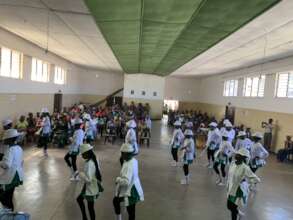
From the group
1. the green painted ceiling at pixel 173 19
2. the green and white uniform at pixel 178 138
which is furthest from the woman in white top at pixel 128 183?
the green and white uniform at pixel 178 138

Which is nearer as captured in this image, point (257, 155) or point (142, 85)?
point (257, 155)

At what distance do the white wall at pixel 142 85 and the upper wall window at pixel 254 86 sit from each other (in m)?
9.08

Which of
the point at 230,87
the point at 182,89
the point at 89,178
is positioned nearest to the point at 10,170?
the point at 89,178

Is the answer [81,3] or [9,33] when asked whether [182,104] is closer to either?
[9,33]

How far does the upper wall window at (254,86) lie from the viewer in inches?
561

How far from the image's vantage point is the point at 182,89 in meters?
27.0

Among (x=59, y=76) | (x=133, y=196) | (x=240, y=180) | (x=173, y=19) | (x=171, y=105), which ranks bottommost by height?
(x=133, y=196)

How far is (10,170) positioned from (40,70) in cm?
1174

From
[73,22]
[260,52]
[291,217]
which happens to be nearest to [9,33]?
[73,22]

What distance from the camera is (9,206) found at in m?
4.15

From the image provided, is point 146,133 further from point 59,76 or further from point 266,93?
point 59,76

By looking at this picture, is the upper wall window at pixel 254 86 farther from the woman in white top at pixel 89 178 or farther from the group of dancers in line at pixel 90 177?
the woman in white top at pixel 89 178

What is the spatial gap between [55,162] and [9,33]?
5552 mm

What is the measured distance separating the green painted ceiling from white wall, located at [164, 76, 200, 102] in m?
16.8
